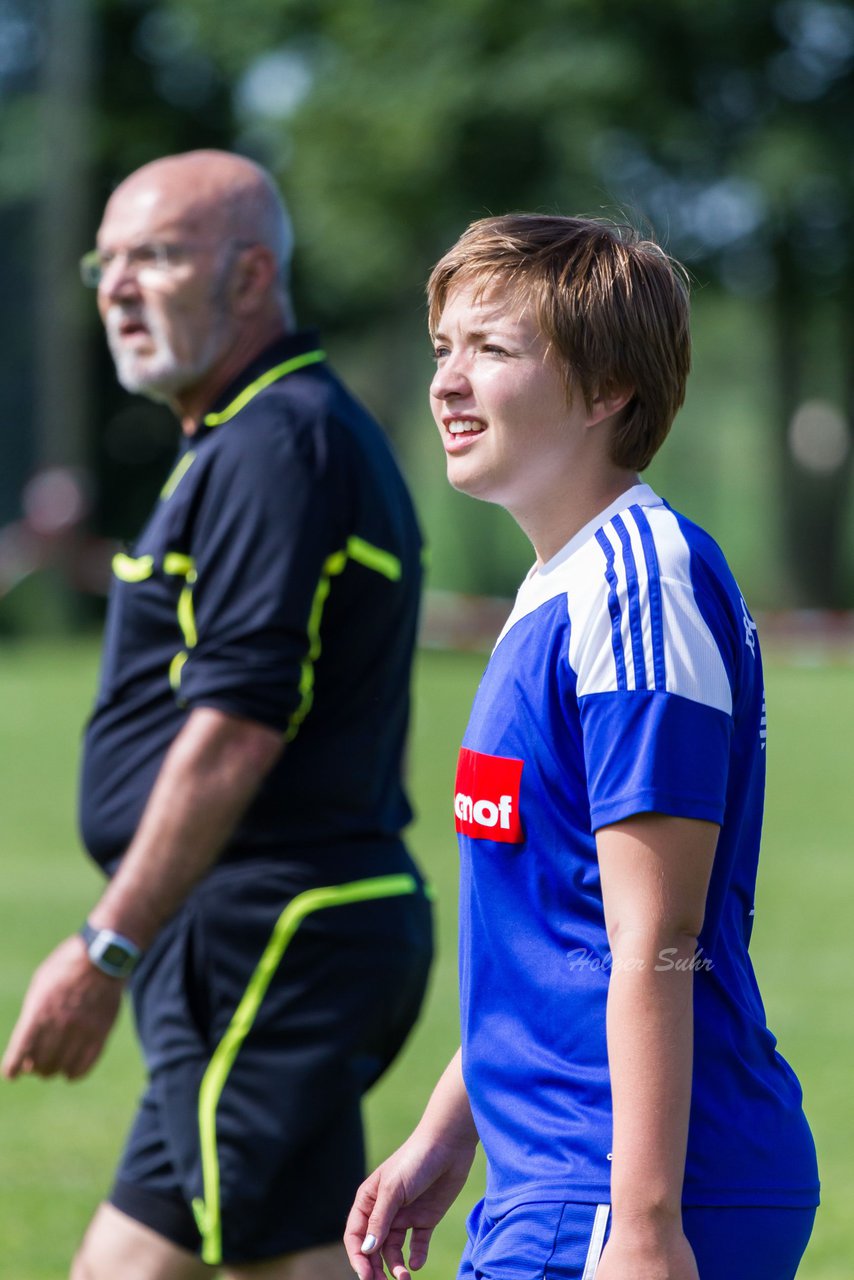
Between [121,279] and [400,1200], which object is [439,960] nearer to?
[121,279]

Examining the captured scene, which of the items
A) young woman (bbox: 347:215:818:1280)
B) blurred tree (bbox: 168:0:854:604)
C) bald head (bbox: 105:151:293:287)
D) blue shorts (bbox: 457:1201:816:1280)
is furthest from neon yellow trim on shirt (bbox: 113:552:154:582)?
blurred tree (bbox: 168:0:854:604)

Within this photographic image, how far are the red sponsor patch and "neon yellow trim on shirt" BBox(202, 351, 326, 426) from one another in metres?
1.49

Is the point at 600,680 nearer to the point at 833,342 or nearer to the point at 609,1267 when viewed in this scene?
the point at 609,1267

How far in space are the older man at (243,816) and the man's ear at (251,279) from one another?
2cm

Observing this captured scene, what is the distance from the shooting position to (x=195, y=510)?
11.2 ft

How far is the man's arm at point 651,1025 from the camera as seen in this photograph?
1907 millimetres

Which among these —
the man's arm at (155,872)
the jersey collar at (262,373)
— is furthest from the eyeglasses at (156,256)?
the man's arm at (155,872)

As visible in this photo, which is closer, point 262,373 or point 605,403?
point 605,403

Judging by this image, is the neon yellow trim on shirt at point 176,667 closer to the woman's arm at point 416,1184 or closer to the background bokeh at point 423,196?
the woman's arm at point 416,1184

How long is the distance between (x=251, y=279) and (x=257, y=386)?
244 mm

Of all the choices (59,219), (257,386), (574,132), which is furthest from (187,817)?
(574,132)

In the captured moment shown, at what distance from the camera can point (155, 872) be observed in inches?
126

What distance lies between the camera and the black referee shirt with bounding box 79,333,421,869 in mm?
3293

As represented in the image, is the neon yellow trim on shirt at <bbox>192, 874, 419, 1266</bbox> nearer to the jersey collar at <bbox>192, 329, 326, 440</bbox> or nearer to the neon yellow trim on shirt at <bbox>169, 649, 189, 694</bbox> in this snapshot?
the neon yellow trim on shirt at <bbox>169, 649, 189, 694</bbox>
